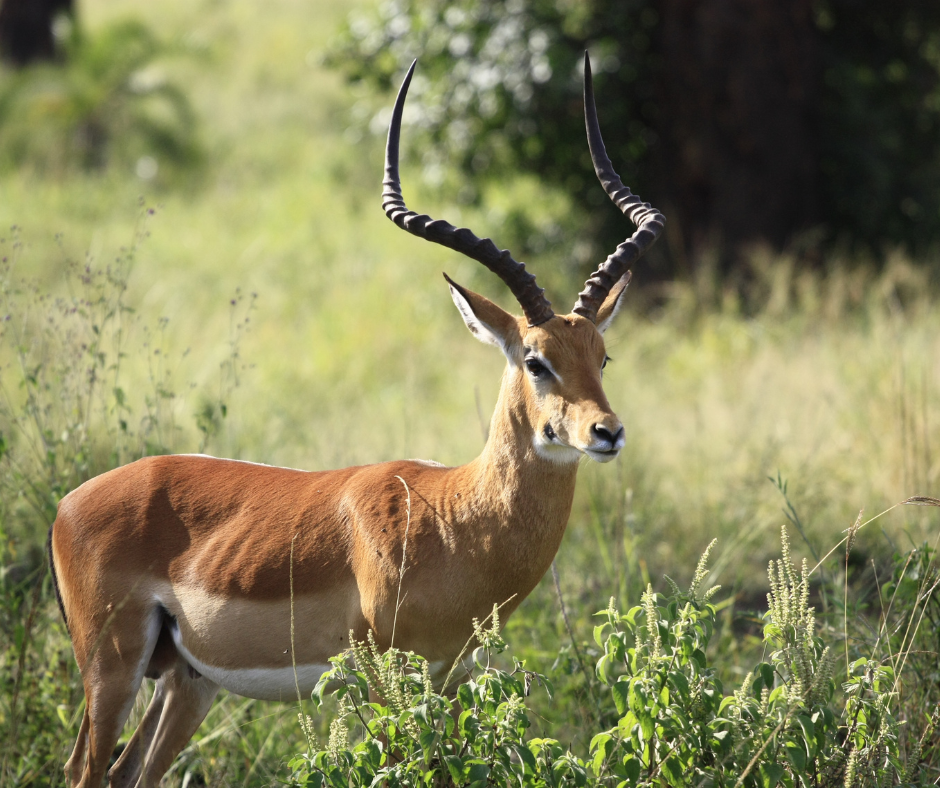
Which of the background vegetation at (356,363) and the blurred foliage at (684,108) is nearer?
the background vegetation at (356,363)

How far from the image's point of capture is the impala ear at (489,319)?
343 centimetres

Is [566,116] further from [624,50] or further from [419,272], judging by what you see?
[419,272]

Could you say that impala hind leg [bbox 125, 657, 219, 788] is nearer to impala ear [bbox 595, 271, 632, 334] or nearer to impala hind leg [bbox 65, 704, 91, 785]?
impala hind leg [bbox 65, 704, 91, 785]

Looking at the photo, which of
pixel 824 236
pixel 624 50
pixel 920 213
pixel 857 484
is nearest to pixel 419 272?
pixel 624 50

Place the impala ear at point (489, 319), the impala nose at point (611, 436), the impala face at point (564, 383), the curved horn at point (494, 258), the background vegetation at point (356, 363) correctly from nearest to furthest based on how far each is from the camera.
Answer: the impala nose at point (611, 436), the impala face at point (564, 383), the curved horn at point (494, 258), the impala ear at point (489, 319), the background vegetation at point (356, 363)

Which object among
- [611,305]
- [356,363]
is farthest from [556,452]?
[356,363]

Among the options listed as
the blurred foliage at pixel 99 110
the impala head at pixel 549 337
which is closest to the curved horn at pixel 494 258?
the impala head at pixel 549 337

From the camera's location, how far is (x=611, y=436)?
2975mm

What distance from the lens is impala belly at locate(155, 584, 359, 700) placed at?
3271mm

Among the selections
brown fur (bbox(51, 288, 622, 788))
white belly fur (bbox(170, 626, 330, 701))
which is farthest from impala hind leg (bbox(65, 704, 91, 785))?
white belly fur (bbox(170, 626, 330, 701))

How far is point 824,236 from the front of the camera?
405 inches

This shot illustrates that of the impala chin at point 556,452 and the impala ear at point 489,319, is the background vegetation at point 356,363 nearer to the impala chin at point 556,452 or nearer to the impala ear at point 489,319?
the impala chin at point 556,452

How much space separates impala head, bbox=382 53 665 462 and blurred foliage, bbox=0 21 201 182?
41.1 ft

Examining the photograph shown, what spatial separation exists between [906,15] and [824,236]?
247cm
